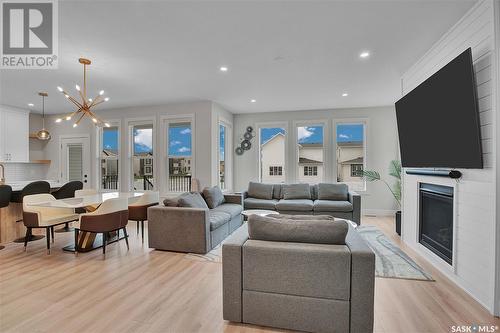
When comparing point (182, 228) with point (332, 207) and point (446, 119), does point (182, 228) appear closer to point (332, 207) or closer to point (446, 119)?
point (332, 207)

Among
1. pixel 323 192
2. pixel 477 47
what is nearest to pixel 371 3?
pixel 477 47

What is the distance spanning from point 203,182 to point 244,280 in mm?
3919

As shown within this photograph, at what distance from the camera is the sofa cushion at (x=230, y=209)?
447 cm

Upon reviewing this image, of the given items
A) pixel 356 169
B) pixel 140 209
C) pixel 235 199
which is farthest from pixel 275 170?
pixel 140 209

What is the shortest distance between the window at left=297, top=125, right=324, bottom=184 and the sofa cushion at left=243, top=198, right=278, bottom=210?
1.59m

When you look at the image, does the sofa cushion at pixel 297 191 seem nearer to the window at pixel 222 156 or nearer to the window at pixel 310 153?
the window at pixel 310 153

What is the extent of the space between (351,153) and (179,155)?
4541 millimetres

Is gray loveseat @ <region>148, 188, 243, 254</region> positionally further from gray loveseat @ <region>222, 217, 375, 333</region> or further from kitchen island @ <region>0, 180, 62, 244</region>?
kitchen island @ <region>0, 180, 62, 244</region>

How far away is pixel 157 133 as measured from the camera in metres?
6.05

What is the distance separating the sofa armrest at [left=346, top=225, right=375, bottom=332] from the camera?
1.72 meters

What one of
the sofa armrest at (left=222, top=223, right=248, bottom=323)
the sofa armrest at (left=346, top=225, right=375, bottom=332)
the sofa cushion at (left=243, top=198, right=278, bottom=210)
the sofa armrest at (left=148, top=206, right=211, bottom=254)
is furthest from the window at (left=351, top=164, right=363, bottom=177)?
the sofa armrest at (left=222, top=223, right=248, bottom=323)

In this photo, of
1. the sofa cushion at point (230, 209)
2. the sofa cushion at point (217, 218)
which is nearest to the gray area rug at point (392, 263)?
the sofa cushion at point (217, 218)

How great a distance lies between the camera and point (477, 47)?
2.36 metres

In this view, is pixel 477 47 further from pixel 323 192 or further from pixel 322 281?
pixel 323 192
